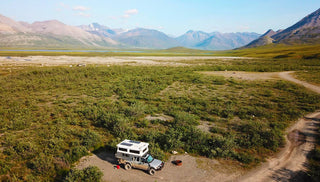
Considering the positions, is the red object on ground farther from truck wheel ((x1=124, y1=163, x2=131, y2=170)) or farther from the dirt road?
the dirt road

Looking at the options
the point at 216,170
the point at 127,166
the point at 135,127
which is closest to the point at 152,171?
the point at 127,166

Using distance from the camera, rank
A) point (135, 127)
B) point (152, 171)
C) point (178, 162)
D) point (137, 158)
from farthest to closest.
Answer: point (135, 127), point (178, 162), point (137, 158), point (152, 171)

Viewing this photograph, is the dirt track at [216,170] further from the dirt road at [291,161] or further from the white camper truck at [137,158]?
the white camper truck at [137,158]

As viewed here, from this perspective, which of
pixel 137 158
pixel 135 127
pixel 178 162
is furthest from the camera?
pixel 135 127

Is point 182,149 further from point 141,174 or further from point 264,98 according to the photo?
point 264,98

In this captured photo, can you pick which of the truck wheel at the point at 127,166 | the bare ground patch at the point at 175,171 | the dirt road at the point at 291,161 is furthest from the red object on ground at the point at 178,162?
the dirt road at the point at 291,161

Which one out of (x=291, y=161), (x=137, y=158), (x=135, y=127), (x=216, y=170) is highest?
(x=137, y=158)

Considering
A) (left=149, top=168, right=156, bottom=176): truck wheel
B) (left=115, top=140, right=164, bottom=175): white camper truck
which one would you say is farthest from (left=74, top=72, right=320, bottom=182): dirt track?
(left=115, top=140, right=164, bottom=175): white camper truck

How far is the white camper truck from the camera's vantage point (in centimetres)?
1253

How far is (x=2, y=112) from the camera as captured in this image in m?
23.9

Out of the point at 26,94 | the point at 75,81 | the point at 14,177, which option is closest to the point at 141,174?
the point at 14,177

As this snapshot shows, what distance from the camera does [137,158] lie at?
12.8m

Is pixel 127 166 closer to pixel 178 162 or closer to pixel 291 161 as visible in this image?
pixel 178 162

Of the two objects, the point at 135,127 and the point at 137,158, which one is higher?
the point at 137,158
